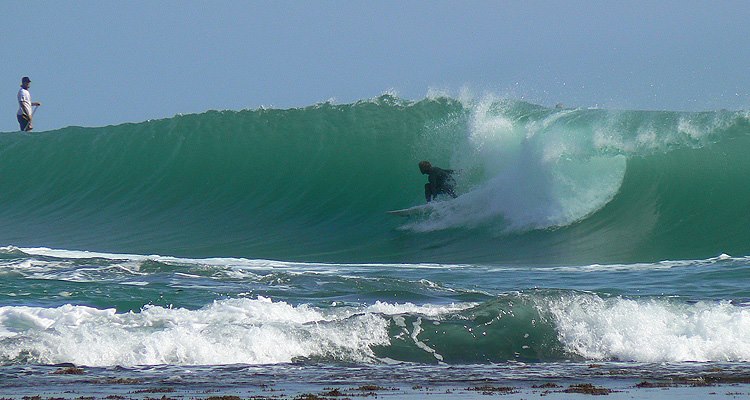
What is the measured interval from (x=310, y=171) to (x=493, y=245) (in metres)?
5.69

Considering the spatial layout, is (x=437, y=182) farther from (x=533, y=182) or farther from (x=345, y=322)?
(x=345, y=322)

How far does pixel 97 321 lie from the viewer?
29.7 ft

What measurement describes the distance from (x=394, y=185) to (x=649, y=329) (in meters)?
11.9

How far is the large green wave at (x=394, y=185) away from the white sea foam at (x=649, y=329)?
5.89 m

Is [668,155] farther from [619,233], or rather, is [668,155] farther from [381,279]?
[381,279]

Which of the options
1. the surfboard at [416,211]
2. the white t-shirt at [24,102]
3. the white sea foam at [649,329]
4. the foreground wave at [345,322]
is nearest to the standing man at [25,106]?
the white t-shirt at [24,102]

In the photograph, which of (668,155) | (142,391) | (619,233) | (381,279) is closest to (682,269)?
(619,233)

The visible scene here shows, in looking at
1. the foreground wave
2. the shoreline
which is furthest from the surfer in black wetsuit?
the shoreline

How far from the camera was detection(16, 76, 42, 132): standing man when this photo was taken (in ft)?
Answer: 79.3

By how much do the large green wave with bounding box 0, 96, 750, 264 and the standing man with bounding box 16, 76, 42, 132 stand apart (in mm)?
675

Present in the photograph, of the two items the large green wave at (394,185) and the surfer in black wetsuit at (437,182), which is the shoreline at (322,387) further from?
the surfer in black wetsuit at (437,182)

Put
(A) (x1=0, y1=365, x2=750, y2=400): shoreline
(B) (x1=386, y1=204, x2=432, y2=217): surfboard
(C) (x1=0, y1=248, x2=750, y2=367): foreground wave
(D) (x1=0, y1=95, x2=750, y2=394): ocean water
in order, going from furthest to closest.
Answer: (B) (x1=386, y1=204, x2=432, y2=217): surfboard < (D) (x1=0, y1=95, x2=750, y2=394): ocean water < (C) (x1=0, y1=248, x2=750, y2=367): foreground wave < (A) (x1=0, y1=365, x2=750, y2=400): shoreline

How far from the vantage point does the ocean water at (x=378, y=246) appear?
8453 mm

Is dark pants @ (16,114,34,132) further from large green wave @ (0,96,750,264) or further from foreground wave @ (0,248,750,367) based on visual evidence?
foreground wave @ (0,248,750,367)
